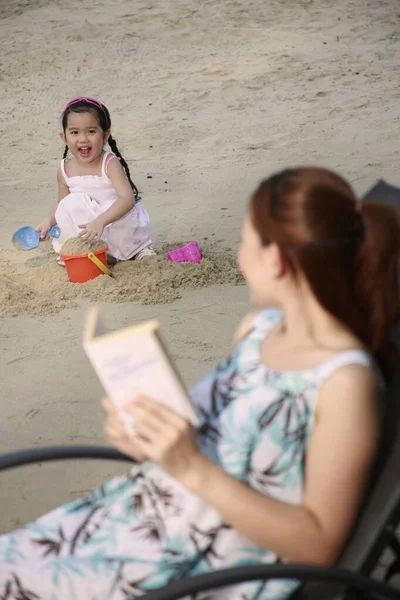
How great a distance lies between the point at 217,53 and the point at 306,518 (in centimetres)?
885

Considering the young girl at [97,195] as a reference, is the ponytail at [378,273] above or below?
above

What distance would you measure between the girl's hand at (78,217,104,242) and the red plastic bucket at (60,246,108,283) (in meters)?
0.07

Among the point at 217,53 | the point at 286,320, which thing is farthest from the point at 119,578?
the point at 217,53

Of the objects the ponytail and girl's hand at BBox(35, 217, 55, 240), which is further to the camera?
girl's hand at BBox(35, 217, 55, 240)

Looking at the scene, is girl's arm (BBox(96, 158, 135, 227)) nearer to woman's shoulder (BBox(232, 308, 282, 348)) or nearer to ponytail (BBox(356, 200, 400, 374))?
woman's shoulder (BBox(232, 308, 282, 348))

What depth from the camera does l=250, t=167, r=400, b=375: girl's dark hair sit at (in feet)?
4.84

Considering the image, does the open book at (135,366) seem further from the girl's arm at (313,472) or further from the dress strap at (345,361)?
the dress strap at (345,361)

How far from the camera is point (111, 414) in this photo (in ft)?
5.40

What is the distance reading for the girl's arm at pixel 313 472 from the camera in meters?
1.43

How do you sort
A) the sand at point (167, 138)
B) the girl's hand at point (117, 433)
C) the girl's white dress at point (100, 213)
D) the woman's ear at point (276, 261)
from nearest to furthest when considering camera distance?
the woman's ear at point (276, 261) < the girl's hand at point (117, 433) < the sand at point (167, 138) < the girl's white dress at point (100, 213)

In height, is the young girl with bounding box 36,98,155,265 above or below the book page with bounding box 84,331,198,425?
below

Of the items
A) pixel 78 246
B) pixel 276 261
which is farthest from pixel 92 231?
pixel 276 261

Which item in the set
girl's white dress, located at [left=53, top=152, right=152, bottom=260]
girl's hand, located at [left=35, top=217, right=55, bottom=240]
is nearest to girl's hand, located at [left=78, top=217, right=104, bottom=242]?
girl's white dress, located at [left=53, top=152, right=152, bottom=260]

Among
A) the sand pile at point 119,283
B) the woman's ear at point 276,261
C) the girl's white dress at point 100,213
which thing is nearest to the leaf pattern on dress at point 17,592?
the woman's ear at point 276,261
